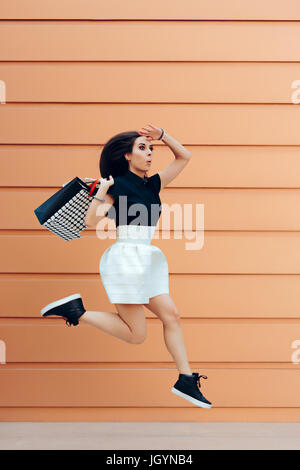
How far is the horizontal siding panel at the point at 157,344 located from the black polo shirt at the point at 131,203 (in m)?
0.81

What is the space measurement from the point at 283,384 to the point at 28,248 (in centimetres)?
163

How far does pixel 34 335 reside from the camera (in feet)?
8.88

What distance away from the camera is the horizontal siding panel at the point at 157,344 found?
2691 millimetres

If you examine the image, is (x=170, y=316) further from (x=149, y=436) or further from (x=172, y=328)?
(x=149, y=436)

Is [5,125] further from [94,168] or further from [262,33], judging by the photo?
[262,33]

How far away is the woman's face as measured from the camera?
7.07 ft

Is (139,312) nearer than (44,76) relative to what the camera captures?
Yes

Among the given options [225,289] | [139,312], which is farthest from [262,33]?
[139,312]

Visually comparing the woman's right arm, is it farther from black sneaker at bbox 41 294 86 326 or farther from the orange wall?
the orange wall

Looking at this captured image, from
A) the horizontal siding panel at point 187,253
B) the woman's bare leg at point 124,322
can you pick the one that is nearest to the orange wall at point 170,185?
the horizontal siding panel at point 187,253

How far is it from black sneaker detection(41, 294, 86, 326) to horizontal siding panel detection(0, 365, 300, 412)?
75 cm

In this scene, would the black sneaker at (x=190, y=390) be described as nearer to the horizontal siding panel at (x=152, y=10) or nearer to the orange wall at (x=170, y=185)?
the orange wall at (x=170, y=185)

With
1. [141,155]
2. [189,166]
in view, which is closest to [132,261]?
[141,155]

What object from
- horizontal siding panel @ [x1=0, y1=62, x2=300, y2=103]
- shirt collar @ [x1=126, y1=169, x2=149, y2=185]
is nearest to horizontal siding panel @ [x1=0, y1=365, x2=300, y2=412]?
shirt collar @ [x1=126, y1=169, x2=149, y2=185]
